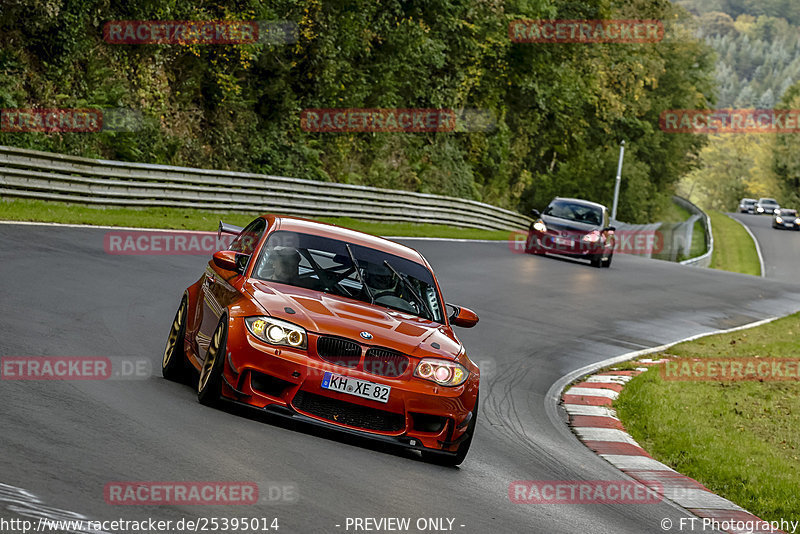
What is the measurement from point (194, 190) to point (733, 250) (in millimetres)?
46346

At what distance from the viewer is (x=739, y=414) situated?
1202 cm

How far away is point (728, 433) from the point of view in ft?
35.7

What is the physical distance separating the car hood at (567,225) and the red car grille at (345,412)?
22.3 metres

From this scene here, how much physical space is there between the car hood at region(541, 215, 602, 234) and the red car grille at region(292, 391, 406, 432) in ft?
73.2

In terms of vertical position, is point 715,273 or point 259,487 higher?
point 259,487

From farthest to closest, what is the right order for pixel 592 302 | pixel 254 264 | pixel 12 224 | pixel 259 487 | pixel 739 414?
pixel 592 302 < pixel 12 224 < pixel 739 414 < pixel 254 264 < pixel 259 487

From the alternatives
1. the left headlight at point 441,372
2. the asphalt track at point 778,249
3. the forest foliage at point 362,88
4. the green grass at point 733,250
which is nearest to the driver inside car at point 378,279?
the left headlight at point 441,372

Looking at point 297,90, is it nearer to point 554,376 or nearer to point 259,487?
point 554,376

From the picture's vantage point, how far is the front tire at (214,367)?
7.18m

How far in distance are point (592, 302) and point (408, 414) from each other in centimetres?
1498

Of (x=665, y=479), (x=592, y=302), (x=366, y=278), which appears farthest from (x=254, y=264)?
(x=592, y=302)

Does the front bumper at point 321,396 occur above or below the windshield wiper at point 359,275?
below

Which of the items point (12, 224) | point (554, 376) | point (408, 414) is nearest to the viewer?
point (408, 414)

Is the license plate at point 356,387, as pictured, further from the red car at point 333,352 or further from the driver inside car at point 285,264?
the driver inside car at point 285,264
